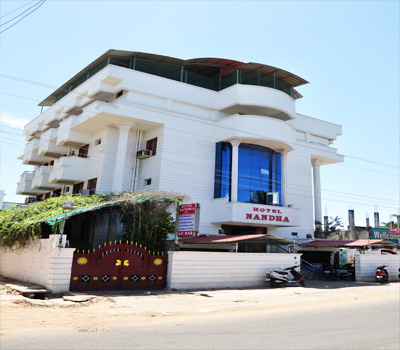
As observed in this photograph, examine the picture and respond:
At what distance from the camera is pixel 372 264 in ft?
66.4

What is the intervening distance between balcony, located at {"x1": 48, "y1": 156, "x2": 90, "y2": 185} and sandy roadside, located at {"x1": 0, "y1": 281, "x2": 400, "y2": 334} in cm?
1309

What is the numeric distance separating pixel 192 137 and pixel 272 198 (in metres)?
6.92

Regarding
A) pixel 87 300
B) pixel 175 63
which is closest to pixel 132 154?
pixel 175 63

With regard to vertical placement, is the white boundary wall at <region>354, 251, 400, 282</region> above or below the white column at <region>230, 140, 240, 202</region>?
below

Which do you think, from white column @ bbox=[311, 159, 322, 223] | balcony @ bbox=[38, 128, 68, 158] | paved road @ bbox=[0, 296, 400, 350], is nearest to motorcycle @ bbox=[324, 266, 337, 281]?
white column @ bbox=[311, 159, 322, 223]

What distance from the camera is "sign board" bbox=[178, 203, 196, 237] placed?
560 inches

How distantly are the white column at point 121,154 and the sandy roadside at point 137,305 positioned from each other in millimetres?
10968

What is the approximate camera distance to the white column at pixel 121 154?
22302 millimetres

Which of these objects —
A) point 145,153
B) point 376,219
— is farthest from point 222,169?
point 376,219

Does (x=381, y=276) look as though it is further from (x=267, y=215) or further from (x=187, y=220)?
(x=187, y=220)

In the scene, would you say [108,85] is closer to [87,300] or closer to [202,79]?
[202,79]

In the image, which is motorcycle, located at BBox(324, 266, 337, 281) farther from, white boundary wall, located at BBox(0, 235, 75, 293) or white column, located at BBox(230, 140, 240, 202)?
white boundary wall, located at BBox(0, 235, 75, 293)

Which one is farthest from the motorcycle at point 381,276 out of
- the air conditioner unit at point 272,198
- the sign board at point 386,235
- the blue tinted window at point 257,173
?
the sign board at point 386,235

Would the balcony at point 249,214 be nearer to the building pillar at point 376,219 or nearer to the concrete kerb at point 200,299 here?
the concrete kerb at point 200,299
